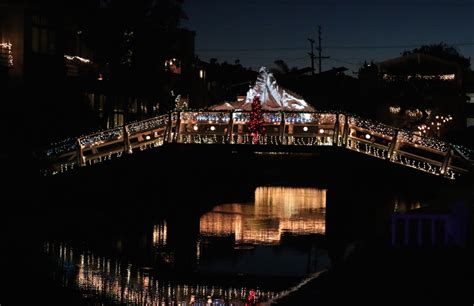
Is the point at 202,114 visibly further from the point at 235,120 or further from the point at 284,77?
the point at 284,77

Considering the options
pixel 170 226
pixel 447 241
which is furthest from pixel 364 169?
pixel 447 241

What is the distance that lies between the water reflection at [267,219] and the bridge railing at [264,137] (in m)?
2.32

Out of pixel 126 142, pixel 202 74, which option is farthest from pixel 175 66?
pixel 126 142

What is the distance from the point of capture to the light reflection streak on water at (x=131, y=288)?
13977 millimetres

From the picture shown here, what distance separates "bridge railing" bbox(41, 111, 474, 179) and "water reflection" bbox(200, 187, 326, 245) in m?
2.32

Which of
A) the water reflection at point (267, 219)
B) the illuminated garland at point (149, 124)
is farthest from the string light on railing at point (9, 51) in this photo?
the water reflection at point (267, 219)

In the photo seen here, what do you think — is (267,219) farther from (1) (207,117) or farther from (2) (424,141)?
(2) (424,141)

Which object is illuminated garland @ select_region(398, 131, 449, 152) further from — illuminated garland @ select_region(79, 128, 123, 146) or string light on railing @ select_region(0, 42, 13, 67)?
string light on railing @ select_region(0, 42, 13, 67)

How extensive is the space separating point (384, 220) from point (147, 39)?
1994 centimetres

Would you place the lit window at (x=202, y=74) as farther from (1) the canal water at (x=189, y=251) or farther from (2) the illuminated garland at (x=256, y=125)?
(2) the illuminated garland at (x=256, y=125)

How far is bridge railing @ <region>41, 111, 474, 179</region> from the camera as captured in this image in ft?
90.9

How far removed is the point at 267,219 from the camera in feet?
88.5

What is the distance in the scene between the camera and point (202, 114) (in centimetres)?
2942

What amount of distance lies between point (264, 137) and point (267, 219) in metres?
3.27
